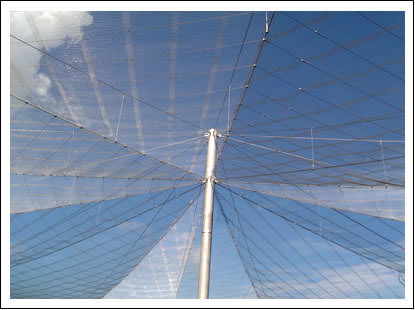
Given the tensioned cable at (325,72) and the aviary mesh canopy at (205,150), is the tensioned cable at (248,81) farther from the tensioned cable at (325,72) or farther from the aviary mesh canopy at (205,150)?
the tensioned cable at (325,72)

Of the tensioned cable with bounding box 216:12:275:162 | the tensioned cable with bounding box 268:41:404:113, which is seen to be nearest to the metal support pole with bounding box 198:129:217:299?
the tensioned cable with bounding box 216:12:275:162

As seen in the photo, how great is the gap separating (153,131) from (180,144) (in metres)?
1.90

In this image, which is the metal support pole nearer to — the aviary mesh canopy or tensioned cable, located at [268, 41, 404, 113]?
the aviary mesh canopy

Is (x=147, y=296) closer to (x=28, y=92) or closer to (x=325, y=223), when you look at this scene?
(x=325, y=223)

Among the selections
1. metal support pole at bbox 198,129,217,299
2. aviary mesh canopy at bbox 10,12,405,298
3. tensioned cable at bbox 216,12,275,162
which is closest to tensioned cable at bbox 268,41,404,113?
aviary mesh canopy at bbox 10,12,405,298

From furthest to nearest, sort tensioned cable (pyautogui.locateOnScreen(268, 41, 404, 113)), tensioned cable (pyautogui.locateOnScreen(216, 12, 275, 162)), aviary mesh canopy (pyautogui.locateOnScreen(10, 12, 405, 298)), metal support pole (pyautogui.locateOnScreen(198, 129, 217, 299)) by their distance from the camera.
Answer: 1. metal support pole (pyautogui.locateOnScreen(198, 129, 217, 299))
2. tensioned cable (pyautogui.locateOnScreen(268, 41, 404, 113))
3. tensioned cable (pyautogui.locateOnScreen(216, 12, 275, 162))
4. aviary mesh canopy (pyautogui.locateOnScreen(10, 12, 405, 298))

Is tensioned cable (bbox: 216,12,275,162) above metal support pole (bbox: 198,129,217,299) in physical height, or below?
above

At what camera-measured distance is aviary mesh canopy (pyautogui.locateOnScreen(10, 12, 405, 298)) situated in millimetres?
9031

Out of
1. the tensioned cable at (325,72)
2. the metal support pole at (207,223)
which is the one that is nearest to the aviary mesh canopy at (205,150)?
the tensioned cable at (325,72)

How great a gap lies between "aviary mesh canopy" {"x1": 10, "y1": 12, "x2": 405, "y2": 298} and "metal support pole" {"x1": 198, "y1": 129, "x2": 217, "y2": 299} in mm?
839

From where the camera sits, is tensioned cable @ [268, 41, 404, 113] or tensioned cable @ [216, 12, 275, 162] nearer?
tensioned cable @ [216, 12, 275, 162]

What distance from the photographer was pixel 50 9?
303 inches

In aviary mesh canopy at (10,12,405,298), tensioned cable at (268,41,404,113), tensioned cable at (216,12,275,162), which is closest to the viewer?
aviary mesh canopy at (10,12,405,298)

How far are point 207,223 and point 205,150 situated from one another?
3.98m
